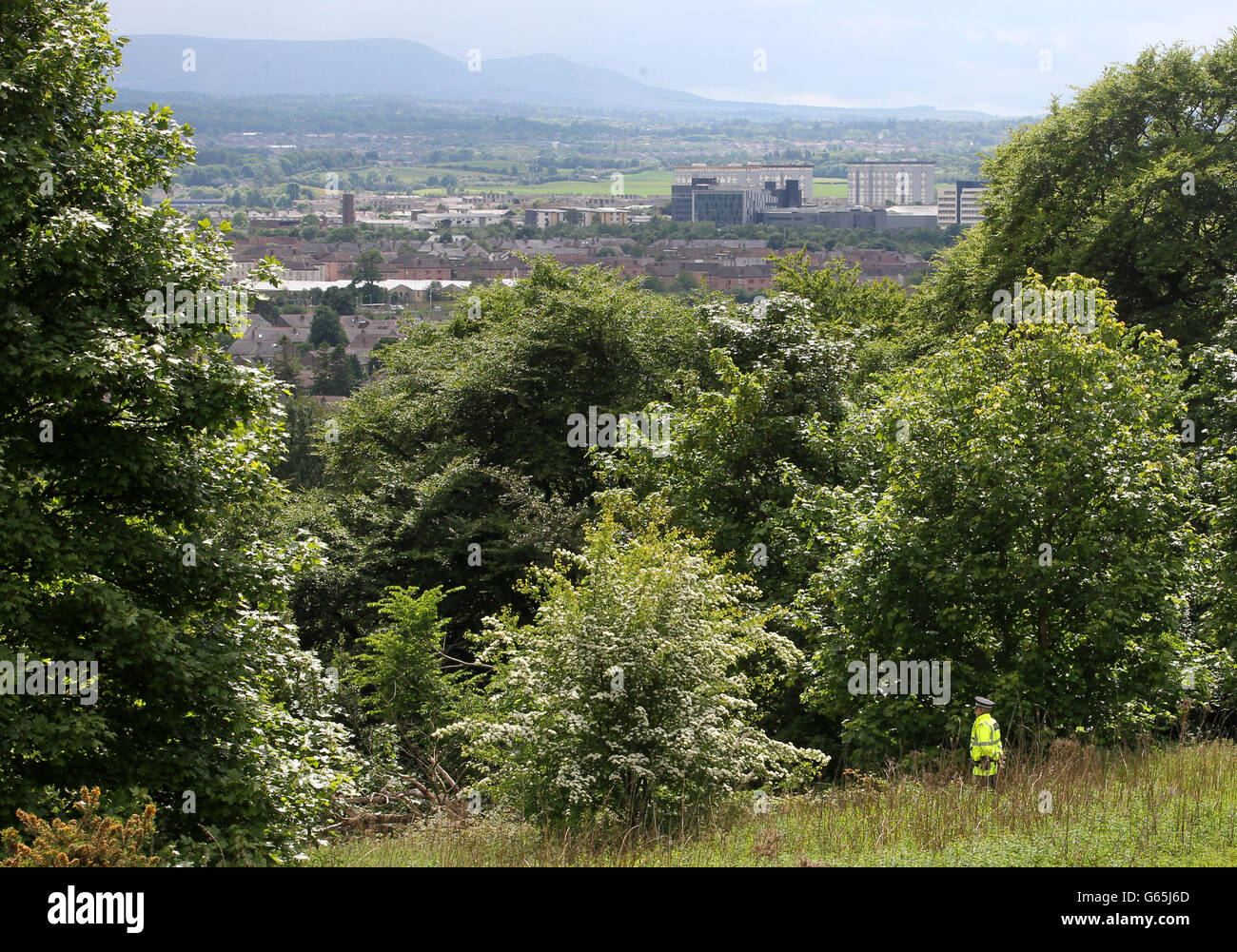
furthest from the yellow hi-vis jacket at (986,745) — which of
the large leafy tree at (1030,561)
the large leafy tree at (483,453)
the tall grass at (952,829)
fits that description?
the large leafy tree at (483,453)

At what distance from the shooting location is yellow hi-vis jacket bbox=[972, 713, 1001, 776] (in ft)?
35.1

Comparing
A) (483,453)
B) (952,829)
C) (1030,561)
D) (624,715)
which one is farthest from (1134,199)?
(952,829)

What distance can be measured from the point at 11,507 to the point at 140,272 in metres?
2.92

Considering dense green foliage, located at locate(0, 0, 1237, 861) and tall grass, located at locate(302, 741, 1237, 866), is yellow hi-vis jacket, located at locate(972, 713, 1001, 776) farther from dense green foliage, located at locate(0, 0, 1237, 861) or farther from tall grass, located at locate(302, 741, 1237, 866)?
dense green foliage, located at locate(0, 0, 1237, 861)

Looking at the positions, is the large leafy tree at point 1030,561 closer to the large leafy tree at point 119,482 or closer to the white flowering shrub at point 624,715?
the white flowering shrub at point 624,715

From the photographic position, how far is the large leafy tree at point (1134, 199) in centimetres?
3059

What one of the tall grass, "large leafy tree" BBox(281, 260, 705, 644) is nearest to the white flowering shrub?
the tall grass

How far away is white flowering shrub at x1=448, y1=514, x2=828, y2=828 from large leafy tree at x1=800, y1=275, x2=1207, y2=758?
8.97 feet

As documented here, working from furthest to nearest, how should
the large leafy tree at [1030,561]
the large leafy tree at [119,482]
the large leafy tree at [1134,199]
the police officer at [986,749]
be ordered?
the large leafy tree at [1134,199] → the large leafy tree at [1030,561] → the police officer at [986,749] → the large leafy tree at [119,482]

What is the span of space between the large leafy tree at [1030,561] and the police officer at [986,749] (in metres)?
3.12

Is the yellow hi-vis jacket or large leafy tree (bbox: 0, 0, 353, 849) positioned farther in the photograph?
the yellow hi-vis jacket

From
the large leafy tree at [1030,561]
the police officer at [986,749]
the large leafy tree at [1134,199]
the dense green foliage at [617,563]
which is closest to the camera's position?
the police officer at [986,749]
